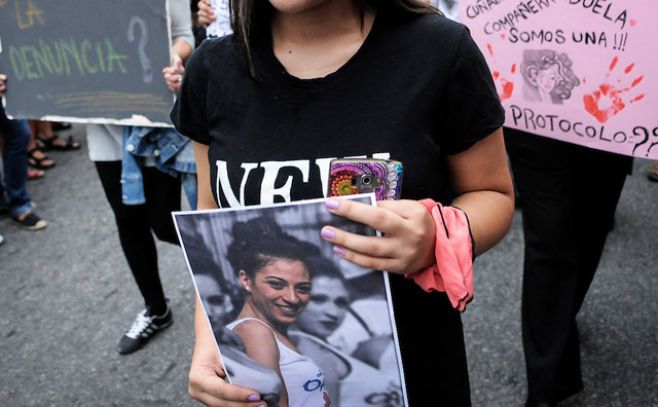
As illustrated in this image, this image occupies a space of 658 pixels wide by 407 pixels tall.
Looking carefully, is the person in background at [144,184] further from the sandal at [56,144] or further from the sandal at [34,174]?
the sandal at [56,144]

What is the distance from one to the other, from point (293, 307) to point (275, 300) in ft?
0.09

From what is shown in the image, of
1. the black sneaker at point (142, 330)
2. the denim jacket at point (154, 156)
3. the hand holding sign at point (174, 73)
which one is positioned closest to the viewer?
the hand holding sign at point (174, 73)

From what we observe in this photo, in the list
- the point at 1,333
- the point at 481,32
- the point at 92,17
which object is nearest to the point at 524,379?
the point at 481,32

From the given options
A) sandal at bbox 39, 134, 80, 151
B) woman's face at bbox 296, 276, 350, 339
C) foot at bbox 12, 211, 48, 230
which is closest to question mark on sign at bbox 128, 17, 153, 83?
woman's face at bbox 296, 276, 350, 339

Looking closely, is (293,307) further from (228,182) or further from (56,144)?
(56,144)

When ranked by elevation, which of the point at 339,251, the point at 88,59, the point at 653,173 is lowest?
the point at 653,173

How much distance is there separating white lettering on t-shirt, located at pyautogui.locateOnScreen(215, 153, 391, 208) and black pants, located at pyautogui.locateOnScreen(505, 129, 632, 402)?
1178 mm

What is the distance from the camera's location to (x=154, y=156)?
2.37 m

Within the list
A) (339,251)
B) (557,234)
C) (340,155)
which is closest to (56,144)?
(557,234)

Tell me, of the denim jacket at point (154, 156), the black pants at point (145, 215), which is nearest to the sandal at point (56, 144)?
the black pants at point (145, 215)

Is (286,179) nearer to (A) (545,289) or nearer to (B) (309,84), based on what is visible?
(B) (309,84)

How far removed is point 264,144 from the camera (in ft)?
3.44

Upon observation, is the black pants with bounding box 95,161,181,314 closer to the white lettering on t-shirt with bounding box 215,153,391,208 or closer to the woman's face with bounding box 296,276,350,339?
the white lettering on t-shirt with bounding box 215,153,391,208

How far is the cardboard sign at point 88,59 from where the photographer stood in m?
2.22
